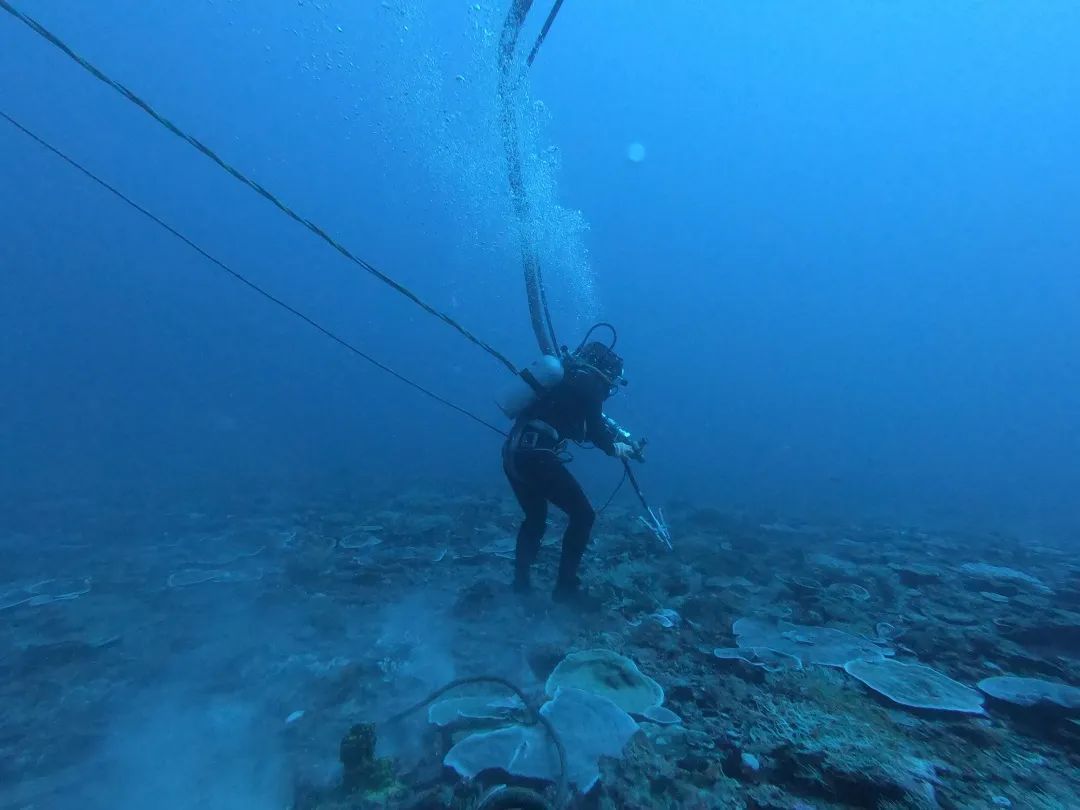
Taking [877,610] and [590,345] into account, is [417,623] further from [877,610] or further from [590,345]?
[877,610]

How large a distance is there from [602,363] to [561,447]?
1187 mm

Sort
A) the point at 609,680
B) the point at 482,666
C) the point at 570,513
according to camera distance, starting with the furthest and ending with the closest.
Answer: the point at 570,513
the point at 482,666
the point at 609,680

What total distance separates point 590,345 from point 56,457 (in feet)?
148

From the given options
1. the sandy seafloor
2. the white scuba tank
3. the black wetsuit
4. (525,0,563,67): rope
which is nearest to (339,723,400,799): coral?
the sandy seafloor

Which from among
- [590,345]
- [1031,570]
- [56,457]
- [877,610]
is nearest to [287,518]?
[590,345]

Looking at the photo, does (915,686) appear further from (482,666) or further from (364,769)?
(364,769)

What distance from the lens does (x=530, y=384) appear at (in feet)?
18.9

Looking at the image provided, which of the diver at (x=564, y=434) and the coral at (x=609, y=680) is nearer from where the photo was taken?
the coral at (x=609, y=680)

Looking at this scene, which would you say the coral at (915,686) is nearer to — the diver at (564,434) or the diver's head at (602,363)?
the diver at (564,434)

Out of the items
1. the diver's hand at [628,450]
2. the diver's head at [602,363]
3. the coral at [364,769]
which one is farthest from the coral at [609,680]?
the diver's head at [602,363]

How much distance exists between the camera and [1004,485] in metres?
49.2

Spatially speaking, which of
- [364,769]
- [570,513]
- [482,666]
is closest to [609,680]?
[482,666]

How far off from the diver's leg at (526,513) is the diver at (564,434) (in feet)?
0.04

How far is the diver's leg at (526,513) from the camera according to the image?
232 inches
